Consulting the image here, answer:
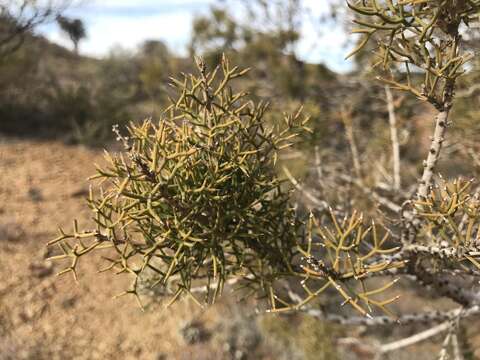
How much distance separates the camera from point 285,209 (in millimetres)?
1929

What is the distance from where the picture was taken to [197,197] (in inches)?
66.7

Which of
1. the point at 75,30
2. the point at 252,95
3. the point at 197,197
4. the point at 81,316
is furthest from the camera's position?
the point at 75,30

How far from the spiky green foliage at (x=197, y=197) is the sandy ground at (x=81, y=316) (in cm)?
298

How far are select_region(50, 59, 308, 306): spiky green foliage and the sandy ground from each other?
2.98m

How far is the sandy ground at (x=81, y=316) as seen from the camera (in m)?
5.20

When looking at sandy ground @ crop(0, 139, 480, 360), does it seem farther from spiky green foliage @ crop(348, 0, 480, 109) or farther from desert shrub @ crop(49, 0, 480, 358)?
spiky green foliage @ crop(348, 0, 480, 109)

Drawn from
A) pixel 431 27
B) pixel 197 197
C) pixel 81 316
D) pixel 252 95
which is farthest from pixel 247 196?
pixel 252 95

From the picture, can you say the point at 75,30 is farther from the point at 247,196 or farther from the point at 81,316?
the point at 247,196

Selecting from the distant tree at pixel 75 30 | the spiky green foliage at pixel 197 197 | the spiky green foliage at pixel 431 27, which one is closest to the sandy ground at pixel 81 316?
the spiky green foliage at pixel 197 197

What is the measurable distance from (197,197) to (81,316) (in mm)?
4645

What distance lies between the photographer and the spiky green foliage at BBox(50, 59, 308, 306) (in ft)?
5.21

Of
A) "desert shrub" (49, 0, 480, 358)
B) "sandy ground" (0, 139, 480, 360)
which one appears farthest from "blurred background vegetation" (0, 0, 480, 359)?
"desert shrub" (49, 0, 480, 358)

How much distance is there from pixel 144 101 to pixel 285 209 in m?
15.3

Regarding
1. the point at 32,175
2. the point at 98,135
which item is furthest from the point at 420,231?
the point at 98,135
